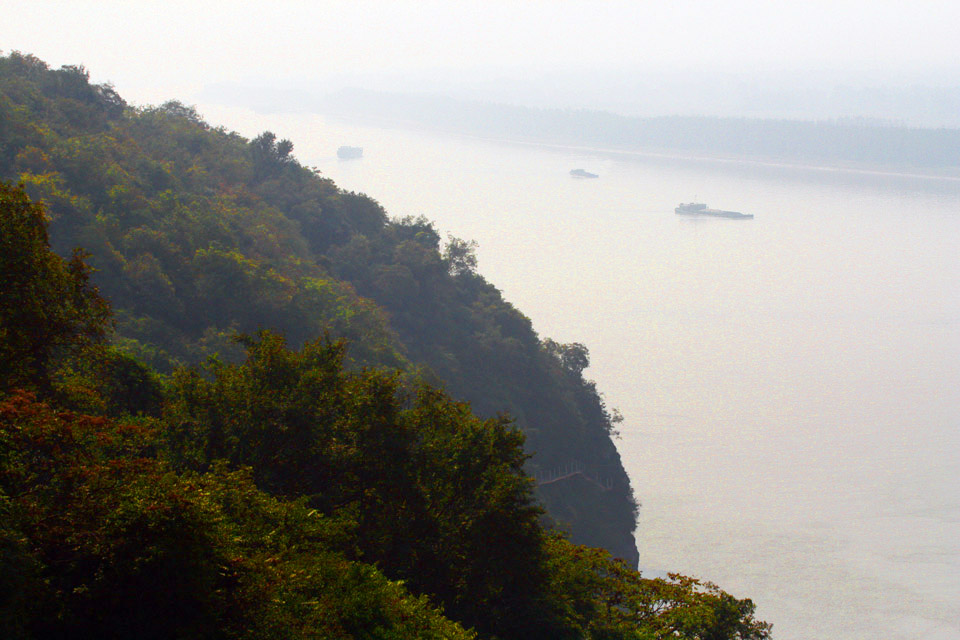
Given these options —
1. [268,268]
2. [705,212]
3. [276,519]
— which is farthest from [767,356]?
[276,519]

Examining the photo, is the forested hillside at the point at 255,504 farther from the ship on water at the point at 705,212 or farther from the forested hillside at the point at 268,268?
the ship on water at the point at 705,212

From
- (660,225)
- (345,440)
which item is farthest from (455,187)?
(345,440)

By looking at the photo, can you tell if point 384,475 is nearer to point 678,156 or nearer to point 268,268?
point 268,268

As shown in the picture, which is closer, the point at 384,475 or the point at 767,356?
the point at 384,475

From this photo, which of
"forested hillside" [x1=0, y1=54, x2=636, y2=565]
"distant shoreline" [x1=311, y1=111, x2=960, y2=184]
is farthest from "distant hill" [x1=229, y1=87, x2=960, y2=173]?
"forested hillside" [x1=0, y1=54, x2=636, y2=565]

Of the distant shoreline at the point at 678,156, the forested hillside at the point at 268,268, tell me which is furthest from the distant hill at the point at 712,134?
the forested hillside at the point at 268,268

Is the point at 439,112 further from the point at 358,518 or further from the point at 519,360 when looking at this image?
the point at 358,518
